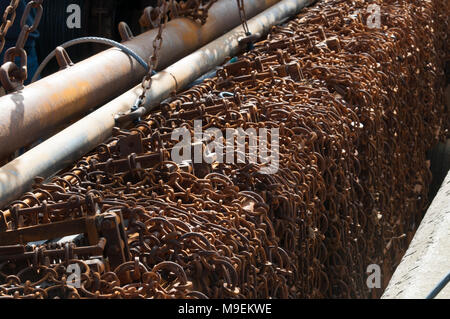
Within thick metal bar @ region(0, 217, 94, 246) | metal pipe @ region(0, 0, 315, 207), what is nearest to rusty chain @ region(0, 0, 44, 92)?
metal pipe @ region(0, 0, 315, 207)

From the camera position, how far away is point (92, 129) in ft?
13.1

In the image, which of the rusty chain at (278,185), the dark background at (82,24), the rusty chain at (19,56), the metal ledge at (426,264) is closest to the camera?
the rusty chain at (278,185)

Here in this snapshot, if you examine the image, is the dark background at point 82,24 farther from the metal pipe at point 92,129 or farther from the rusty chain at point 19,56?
the rusty chain at point 19,56

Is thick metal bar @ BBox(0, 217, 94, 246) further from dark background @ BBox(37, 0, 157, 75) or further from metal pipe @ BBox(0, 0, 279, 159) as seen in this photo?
dark background @ BBox(37, 0, 157, 75)

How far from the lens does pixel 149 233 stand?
280 cm

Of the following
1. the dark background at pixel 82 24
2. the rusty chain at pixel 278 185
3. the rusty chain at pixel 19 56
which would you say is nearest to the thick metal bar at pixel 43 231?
the rusty chain at pixel 278 185

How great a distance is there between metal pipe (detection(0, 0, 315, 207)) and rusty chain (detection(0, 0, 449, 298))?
0.42ft

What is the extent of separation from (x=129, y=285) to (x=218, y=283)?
0.36 meters

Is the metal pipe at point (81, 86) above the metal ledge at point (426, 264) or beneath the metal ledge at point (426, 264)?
above

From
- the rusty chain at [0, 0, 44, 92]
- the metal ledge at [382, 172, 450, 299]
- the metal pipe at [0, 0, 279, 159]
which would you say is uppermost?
the rusty chain at [0, 0, 44, 92]

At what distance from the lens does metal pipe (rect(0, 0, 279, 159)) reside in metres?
3.87

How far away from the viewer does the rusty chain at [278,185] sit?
8.91 feet

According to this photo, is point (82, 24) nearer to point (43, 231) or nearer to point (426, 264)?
point (43, 231)

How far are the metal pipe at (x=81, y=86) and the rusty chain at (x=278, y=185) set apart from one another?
1.38 feet
